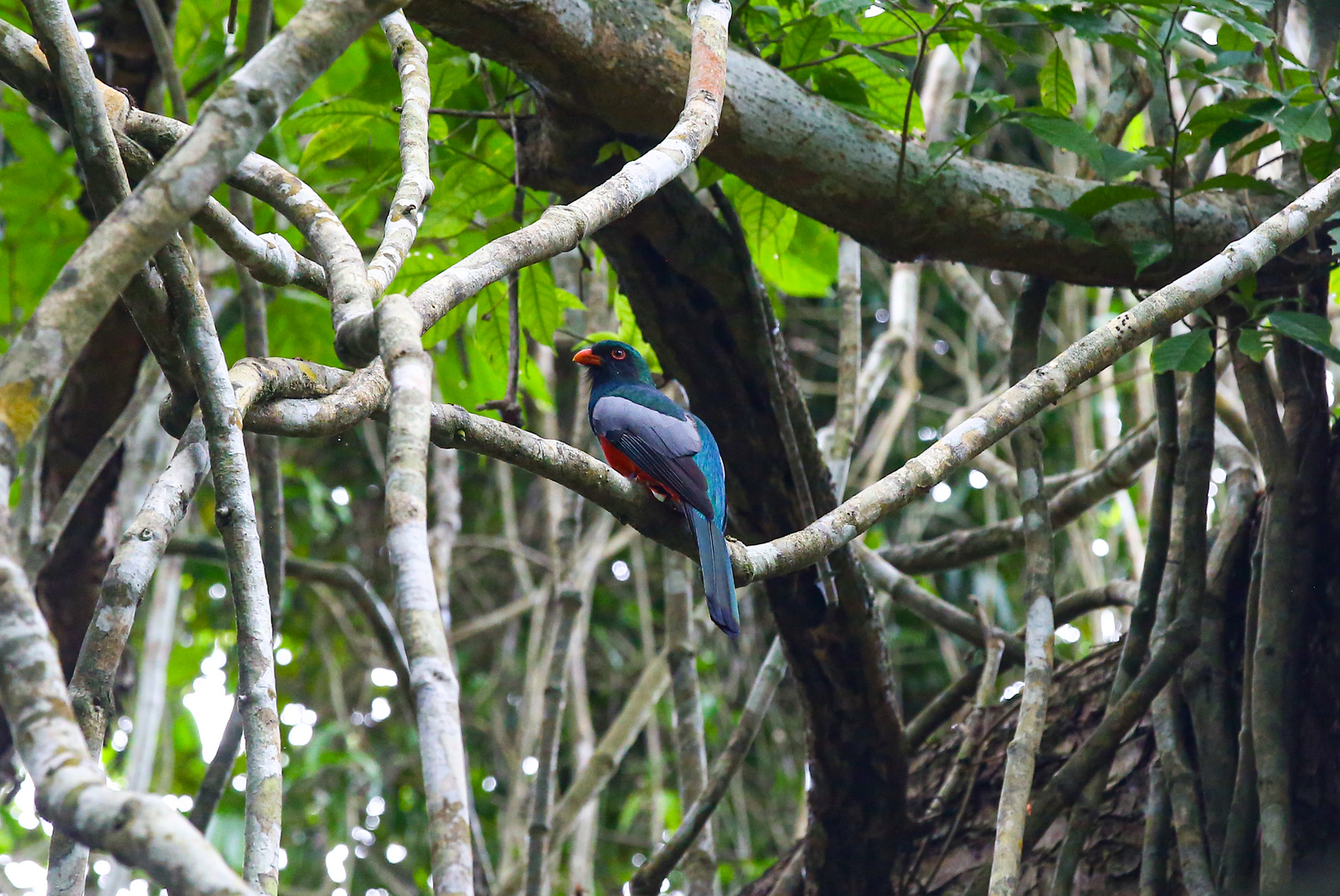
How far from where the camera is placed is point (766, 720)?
9.13m

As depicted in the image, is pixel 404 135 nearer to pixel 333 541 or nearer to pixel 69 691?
pixel 69 691

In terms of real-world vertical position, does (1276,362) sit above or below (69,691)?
above

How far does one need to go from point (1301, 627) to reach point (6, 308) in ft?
17.8

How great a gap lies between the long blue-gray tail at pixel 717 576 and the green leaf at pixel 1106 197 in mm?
1450

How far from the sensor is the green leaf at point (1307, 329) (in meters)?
3.24

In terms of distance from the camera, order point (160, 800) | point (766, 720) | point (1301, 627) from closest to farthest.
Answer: point (160, 800) → point (1301, 627) → point (766, 720)

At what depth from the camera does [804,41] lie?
3592 mm

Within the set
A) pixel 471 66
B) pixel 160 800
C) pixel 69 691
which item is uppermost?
pixel 471 66

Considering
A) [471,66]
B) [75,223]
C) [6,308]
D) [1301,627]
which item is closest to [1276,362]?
[1301,627]

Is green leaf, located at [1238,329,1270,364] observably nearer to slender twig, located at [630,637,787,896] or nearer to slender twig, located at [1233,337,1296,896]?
slender twig, located at [1233,337,1296,896]

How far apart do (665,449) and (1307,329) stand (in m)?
1.93

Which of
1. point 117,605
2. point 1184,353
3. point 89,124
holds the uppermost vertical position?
point 1184,353

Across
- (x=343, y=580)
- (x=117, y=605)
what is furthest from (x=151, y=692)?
(x=117, y=605)

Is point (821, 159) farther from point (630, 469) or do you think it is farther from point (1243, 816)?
point (1243, 816)
